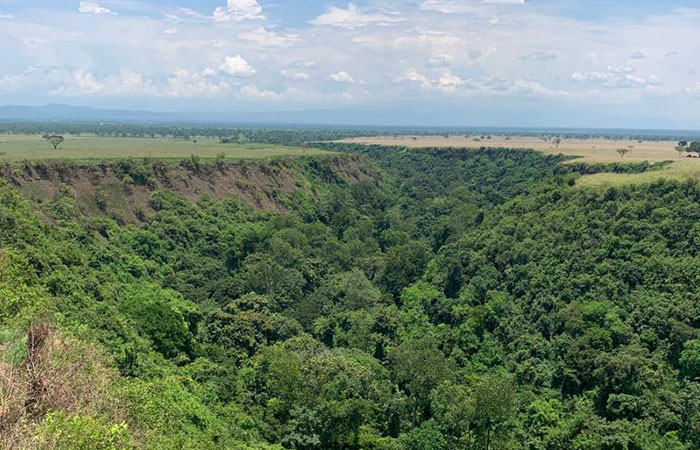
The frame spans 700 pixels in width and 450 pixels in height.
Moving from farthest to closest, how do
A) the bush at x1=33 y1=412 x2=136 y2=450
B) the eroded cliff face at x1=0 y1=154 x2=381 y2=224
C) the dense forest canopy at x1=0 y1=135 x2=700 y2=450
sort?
the eroded cliff face at x1=0 y1=154 x2=381 y2=224, the dense forest canopy at x1=0 y1=135 x2=700 y2=450, the bush at x1=33 y1=412 x2=136 y2=450

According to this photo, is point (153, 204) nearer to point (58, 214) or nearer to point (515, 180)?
point (58, 214)

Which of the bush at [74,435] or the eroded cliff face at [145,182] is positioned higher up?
the eroded cliff face at [145,182]

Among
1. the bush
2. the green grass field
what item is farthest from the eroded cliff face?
the bush

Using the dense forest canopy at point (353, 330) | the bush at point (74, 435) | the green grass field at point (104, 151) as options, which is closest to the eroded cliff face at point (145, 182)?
the dense forest canopy at point (353, 330)

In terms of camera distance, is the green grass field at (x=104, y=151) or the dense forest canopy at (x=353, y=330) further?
the green grass field at (x=104, y=151)

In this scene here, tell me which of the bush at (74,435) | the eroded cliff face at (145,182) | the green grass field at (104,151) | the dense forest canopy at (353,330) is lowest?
the dense forest canopy at (353,330)

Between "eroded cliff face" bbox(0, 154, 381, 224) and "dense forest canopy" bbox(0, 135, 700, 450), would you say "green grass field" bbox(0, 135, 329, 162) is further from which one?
"dense forest canopy" bbox(0, 135, 700, 450)

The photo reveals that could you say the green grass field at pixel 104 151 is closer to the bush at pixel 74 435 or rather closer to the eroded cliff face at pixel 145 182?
the eroded cliff face at pixel 145 182
